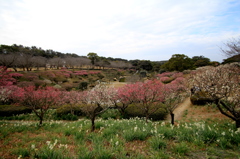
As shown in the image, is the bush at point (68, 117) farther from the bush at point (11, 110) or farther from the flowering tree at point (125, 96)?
the bush at point (11, 110)

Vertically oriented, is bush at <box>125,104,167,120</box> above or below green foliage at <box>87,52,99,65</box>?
below

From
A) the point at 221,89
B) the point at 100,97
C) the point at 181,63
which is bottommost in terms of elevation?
the point at 100,97

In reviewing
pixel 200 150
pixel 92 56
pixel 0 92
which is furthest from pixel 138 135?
pixel 92 56

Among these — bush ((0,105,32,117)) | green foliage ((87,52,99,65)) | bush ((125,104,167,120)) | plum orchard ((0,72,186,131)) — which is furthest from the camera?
green foliage ((87,52,99,65))

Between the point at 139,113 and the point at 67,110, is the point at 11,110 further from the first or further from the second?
the point at 139,113

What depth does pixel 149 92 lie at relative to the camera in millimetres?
9484

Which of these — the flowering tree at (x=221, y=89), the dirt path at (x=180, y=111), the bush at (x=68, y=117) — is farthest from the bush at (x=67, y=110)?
the flowering tree at (x=221, y=89)

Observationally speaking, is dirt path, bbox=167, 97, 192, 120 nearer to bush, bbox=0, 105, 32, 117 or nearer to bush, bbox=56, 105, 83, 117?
bush, bbox=56, 105, 83, 117

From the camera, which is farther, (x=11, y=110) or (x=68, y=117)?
(x=11, y=110)

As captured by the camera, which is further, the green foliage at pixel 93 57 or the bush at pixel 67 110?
the green foliage at pixel 93 57

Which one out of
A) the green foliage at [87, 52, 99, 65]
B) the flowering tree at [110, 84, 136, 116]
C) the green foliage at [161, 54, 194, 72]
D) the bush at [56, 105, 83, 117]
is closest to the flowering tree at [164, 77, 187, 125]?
the flowering tree at [110, 84, 136, 116]

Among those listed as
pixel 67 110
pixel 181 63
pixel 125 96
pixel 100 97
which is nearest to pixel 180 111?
pixel 125 96

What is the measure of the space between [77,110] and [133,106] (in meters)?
6.14

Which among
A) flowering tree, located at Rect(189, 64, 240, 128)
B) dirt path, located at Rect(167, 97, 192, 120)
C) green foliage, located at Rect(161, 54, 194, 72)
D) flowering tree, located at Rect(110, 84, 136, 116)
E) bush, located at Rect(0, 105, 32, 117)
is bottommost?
bush, located at Rect(0, 105, 32, 117)
